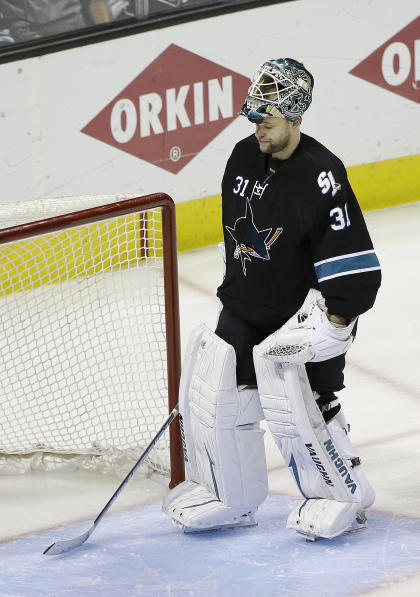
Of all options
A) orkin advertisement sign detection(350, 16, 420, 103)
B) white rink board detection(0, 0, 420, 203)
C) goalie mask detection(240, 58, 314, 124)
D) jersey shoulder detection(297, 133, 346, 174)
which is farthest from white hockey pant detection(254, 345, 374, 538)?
orkin advertisement sign detection(350, 16, 420, 103)

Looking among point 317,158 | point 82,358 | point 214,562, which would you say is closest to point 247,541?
point 214,562

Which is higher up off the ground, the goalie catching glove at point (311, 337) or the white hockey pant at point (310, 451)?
the goalie catching glove at point (311, 337)

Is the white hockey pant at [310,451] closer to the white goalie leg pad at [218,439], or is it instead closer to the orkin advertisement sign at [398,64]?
the white goalie leg pad at [218,439]

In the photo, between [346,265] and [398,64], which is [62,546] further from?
[398,64]

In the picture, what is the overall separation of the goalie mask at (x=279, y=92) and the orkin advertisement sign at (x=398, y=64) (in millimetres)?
3303

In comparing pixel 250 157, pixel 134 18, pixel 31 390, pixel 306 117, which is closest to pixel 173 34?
pixel 134 18

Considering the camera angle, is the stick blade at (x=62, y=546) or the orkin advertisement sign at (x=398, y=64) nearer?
the stick blade at (x=62, y=546)

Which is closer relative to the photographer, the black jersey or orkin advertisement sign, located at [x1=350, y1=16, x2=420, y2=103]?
the black jersey

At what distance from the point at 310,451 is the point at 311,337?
0.33 metres

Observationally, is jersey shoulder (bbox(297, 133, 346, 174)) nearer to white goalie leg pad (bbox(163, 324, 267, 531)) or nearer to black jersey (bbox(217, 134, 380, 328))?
black jersey (bbox(217, 134, 380, 328))

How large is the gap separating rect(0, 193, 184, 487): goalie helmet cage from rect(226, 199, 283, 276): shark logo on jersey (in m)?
0.41

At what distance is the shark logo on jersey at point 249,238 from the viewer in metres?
3.51

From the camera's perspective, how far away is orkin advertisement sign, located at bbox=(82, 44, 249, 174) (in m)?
6.14

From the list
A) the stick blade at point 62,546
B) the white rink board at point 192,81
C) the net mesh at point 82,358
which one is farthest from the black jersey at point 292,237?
the white rink board at point 192,81
